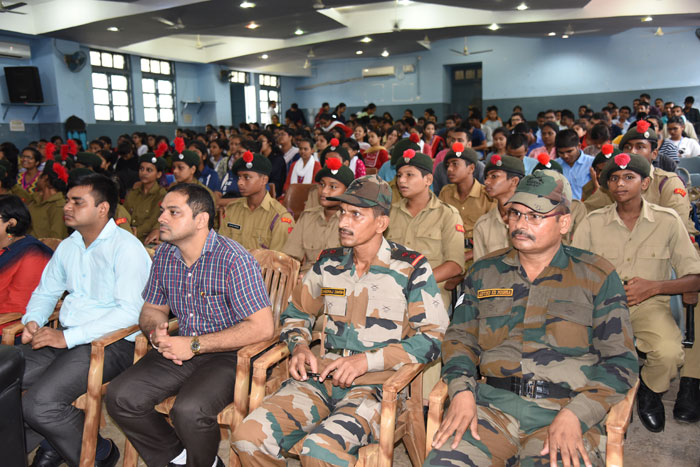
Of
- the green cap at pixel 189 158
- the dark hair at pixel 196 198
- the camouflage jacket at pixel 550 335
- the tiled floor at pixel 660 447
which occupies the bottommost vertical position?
the tiled floor at pixel 660 447

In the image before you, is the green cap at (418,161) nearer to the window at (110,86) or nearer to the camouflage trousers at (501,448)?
the camouflage trousers at (501,448)

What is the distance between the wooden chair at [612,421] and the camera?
151 cm

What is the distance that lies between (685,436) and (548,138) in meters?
4.95

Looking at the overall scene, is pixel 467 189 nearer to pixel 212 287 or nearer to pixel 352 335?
pixel 352 335

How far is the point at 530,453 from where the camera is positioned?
1.63 metres

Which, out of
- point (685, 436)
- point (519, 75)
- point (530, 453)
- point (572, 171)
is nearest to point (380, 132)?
point (572, 171)

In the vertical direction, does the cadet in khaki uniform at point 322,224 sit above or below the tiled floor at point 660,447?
above

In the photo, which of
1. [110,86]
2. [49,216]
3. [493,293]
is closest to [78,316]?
[493,293]

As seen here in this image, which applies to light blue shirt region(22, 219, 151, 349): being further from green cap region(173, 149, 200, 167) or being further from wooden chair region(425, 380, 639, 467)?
green cap region(173, 149, 200, 167)

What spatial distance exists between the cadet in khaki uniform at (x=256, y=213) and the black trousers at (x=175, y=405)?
140 cm

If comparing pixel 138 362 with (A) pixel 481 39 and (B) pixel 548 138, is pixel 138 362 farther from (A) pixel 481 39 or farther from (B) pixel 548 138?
(A) pixel 481 39

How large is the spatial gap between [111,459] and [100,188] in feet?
4.16

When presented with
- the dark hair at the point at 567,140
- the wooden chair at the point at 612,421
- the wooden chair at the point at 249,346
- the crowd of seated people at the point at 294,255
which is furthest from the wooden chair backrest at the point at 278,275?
the dark hair at the point at 567,140

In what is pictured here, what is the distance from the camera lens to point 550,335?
1.81 metres
